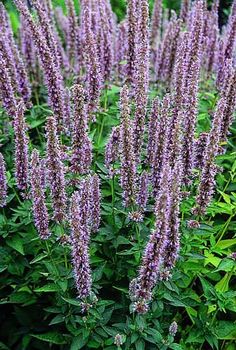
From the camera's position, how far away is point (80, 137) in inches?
154

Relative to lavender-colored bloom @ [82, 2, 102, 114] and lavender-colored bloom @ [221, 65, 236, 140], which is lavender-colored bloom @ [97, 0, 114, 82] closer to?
lavender-colored bloom @ [82, 2, 102, 114]

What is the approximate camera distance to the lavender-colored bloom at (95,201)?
154 inches

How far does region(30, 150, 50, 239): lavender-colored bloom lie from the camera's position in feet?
11.6

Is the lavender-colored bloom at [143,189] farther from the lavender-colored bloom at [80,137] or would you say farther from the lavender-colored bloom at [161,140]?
the lavender-colored bloom at [80,137]

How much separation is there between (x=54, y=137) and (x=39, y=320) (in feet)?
8.28

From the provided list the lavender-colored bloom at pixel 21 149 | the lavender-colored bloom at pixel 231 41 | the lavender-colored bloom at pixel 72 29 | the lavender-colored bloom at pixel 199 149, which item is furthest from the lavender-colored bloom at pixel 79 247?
the lavender-colored bloom at pixel 72 29

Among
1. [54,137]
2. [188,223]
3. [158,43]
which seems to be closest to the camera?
[54,137]

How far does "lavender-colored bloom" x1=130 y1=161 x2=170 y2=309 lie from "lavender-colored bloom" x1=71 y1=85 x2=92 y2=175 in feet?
3.05

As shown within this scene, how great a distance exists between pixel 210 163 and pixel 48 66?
180 cm

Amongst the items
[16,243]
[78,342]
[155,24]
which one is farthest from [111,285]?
[155,24]

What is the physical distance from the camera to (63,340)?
451cm

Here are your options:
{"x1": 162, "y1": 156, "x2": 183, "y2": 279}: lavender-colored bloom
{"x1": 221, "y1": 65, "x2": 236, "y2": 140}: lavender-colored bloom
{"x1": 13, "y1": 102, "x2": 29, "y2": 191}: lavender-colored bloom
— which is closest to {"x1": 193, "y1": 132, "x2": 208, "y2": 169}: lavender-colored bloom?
{"x1": 221, "y1": 65, "x2": 236, "y2": 140}: lavender-colored bloom

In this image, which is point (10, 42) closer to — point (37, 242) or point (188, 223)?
point (37, 242)

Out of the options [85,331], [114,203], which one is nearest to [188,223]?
[114,203]
